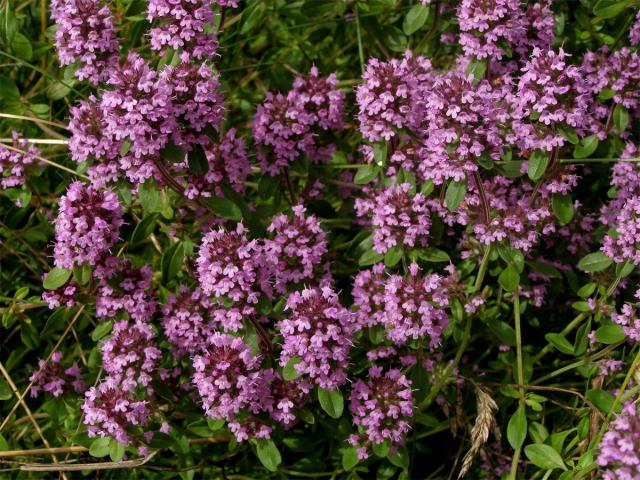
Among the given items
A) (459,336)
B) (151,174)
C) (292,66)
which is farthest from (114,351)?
(292,66)

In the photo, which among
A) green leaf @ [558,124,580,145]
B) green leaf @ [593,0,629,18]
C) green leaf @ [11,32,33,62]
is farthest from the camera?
green leaf @ [11,32,33,62]

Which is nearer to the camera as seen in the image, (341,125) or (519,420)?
(519,420)

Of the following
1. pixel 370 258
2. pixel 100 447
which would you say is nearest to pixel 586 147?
pixel 370 258

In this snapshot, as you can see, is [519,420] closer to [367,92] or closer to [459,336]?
[459,336]

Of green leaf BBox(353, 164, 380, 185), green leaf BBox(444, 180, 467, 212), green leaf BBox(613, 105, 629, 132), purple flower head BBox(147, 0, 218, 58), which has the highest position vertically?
purple flower head BBox(147, 0, 218, 58)

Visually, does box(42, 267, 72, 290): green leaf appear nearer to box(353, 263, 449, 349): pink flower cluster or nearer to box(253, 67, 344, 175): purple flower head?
box(253, 67, 344, 175): purple flower head

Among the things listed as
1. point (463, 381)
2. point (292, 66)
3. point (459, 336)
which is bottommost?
point (463, 381)

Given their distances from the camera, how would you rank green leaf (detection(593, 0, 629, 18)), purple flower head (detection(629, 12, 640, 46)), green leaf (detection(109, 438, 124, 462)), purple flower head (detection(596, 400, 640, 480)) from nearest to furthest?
purple flower head (detection(596, 400, 640, 480)) → green leaf (detection(109, 438, 124, 462)) → green leaf (detection(593, 0, 629, 18)) → purple flower head (detection(629, 12, 640, 46))

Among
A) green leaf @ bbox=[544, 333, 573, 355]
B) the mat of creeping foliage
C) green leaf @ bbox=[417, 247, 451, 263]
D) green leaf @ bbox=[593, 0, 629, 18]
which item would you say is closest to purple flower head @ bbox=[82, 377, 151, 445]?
the mat of creeping foliage
